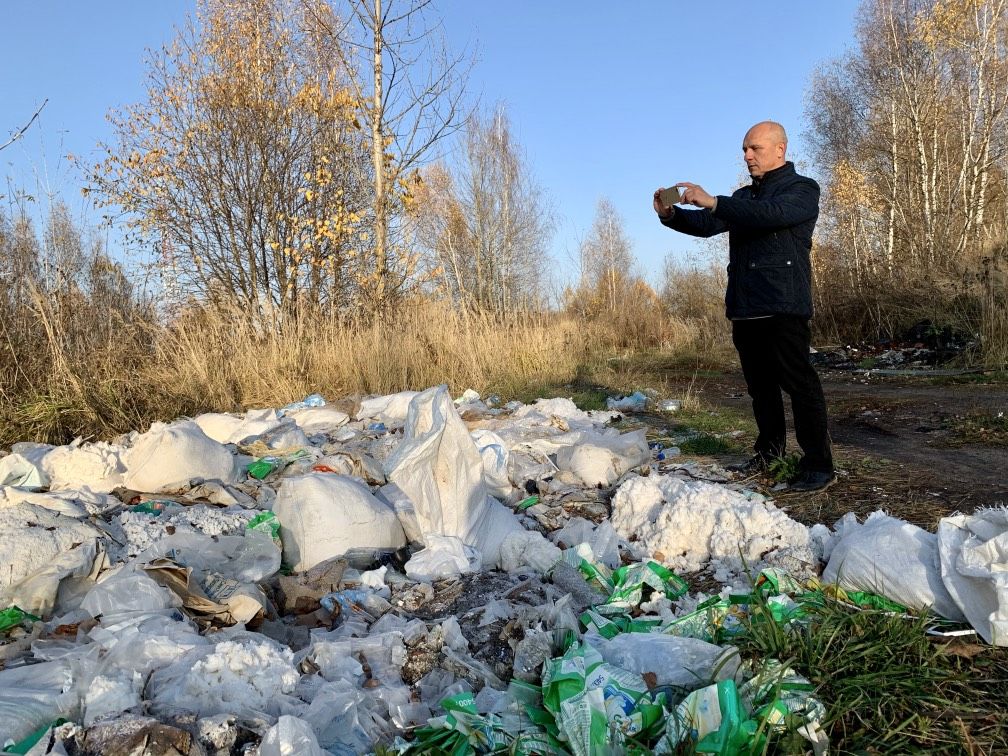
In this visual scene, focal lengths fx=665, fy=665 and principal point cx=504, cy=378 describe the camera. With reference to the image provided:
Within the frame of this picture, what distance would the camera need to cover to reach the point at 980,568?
1747 millimetres

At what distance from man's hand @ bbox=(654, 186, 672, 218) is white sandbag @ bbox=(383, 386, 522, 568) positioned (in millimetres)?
1658

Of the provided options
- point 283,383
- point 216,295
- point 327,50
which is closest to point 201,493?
point 283,383

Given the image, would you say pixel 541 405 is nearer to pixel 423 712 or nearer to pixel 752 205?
pixel 752 205

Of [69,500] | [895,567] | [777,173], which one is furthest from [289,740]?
[777,173]

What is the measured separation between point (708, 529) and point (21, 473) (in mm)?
3541

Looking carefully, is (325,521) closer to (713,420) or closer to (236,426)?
(236,426)

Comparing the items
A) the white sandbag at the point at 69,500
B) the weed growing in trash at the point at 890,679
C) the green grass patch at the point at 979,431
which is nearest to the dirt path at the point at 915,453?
the green grass patch at the point at 979,431

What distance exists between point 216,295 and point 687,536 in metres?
10.0

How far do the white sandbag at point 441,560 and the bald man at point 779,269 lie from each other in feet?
5.88

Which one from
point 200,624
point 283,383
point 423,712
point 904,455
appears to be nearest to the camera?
point 423,712

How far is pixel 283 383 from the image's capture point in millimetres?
6902

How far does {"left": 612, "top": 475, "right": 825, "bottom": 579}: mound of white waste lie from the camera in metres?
2.37

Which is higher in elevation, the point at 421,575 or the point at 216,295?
the point at 216,295

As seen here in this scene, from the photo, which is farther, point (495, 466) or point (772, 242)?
point (495, 466)
